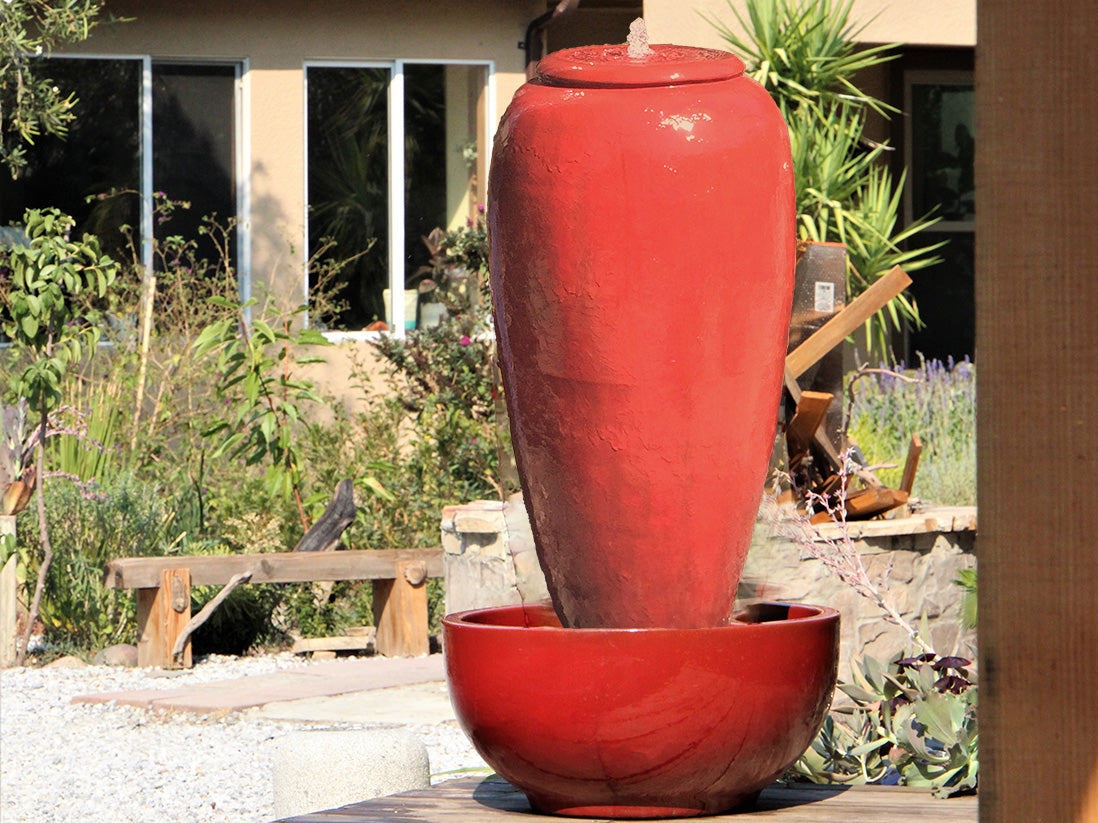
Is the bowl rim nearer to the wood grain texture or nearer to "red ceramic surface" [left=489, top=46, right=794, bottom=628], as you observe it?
"red ceramic surface" [left=489, top=46, right=794, bottom=628]

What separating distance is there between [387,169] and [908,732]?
8131mm

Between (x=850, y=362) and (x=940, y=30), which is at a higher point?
(x=940, y=30)

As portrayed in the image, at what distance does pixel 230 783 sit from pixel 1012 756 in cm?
354

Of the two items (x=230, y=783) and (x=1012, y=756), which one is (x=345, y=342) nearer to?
(x=230, y=783)

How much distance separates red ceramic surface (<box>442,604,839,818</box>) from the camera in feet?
5.77

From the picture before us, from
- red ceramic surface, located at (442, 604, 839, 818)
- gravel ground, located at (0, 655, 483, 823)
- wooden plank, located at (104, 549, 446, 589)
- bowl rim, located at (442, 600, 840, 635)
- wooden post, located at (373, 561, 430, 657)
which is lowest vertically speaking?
gravel ground, located at (0, 655, 483, 823)

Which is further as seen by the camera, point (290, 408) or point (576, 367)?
point (290, 408)

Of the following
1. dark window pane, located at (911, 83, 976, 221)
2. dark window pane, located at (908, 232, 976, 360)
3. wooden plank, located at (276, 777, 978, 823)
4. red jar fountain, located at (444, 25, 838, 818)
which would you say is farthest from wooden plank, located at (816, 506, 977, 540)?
dark window pane, located at (911, 83, 976, 221)

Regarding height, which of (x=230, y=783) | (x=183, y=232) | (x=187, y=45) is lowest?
(x=230, y=783)

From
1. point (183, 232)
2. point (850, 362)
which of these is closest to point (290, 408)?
point (183, 232)

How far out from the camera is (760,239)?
184cm

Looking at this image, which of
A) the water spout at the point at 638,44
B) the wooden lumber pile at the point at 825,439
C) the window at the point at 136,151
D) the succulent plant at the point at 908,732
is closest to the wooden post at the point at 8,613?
the window at the point at 136,151

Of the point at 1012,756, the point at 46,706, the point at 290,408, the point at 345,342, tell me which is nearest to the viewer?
the point at 1012,756

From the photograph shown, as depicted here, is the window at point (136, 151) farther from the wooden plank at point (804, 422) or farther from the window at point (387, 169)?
the wooden plank at point (804, 422)
